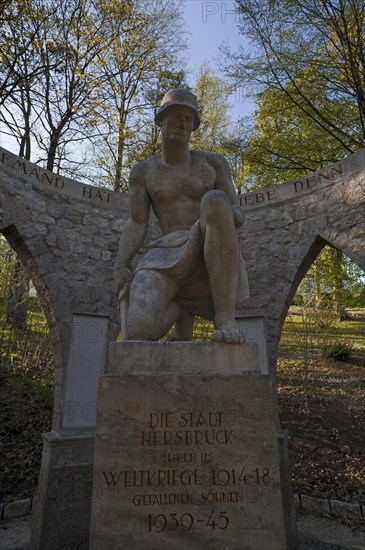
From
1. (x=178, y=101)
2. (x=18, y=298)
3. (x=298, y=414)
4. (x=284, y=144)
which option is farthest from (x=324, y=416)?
(x=178, y=101)

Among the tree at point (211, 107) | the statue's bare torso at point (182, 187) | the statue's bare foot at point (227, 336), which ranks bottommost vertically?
the statue's bare foot at point (227, 336)

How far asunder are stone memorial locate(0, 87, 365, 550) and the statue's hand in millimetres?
1693

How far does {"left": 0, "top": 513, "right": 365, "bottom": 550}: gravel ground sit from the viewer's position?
3.61 metres

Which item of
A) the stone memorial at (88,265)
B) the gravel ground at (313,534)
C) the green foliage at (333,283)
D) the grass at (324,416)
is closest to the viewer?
the gravel ground at (313,534)

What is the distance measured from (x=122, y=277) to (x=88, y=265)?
8.16 feet

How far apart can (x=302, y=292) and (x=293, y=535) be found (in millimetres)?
6360

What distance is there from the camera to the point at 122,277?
263 cm

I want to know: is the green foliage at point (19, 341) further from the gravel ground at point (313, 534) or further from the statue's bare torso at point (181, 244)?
the statue's bare torso at point (181, 244)

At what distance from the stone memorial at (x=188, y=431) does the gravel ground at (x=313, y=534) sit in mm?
2356

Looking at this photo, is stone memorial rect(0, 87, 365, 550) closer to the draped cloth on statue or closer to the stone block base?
the stone block base

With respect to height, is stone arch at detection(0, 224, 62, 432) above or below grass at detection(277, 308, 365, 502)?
above

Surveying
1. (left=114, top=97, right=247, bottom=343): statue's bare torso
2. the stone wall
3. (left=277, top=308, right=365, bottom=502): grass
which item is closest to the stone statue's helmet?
(left=114, top=97, right=247, bottom=343): statue's bare torso

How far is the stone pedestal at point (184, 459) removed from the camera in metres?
1.81

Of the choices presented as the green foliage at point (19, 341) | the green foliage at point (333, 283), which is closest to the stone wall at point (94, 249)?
the green foliage at point (19, 341)
